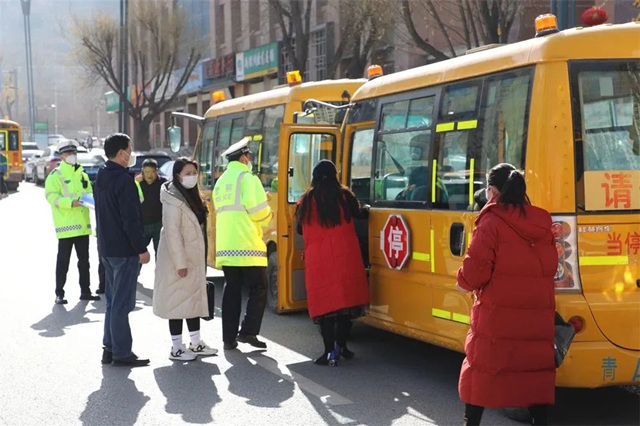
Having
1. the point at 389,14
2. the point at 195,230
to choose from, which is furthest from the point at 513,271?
the point at 389,14

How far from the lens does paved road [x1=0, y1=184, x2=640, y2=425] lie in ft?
21.1

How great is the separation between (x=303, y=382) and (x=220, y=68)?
34.4 metres

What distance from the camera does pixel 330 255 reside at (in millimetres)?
7879

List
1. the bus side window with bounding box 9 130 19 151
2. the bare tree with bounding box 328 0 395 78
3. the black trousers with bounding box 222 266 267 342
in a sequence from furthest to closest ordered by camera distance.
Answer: the bus side window with bounding box 9 130 19 151 < the bare tree with bounding box 328 0 395 78 < the black trousers with bounding box 222 266 267 342

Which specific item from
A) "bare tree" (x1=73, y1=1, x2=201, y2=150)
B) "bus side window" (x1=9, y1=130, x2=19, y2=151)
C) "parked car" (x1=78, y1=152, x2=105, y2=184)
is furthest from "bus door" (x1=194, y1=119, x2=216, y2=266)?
"bare tree" (x1=73, y1=1, x2=201, y2=150)

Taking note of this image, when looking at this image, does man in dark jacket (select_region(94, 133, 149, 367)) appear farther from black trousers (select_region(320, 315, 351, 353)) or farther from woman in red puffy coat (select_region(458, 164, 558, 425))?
woman in red puffy coat (select_region(458, 164, 558, 425))

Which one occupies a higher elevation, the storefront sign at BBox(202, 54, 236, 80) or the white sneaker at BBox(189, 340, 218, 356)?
the storefront sign at BBox(202, 54, 236, 80)

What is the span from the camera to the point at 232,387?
729 cm

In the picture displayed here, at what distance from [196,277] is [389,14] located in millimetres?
13948

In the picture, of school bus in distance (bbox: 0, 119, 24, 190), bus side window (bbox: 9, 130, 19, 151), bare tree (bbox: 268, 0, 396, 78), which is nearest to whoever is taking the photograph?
bare tree (bbox: 268, 0, 396, 78)

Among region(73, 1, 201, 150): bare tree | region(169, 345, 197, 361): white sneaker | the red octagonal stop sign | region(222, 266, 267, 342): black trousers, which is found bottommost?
region(169, 345, 197, 361): white sneaker

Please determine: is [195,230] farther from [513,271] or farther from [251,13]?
[251,13]

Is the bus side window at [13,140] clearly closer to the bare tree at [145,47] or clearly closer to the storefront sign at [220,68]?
the bare tree at [145,47]

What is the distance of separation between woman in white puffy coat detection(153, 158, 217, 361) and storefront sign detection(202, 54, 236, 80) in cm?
3142
